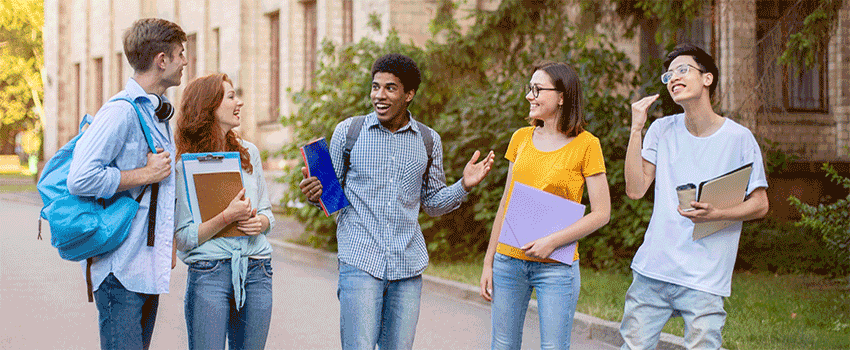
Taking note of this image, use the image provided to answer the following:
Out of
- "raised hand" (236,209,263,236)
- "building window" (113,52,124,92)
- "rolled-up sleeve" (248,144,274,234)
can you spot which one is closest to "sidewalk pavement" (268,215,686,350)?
"rolled-up sleeve" (248,144,274,234)

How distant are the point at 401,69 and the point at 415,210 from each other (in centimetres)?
66

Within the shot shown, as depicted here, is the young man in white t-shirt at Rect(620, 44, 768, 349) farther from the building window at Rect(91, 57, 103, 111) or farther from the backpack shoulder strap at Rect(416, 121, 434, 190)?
the building window at Rect(91, 57, 103, 111)

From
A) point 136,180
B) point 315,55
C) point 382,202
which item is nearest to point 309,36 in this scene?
point 315,55

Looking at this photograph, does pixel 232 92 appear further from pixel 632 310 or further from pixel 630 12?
pixel 630 12

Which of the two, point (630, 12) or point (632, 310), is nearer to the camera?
point (632, 310)

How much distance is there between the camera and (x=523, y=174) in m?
3.92

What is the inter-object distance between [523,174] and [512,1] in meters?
7.23

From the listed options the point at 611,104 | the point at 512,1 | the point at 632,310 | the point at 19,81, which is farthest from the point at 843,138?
the point at 19,81

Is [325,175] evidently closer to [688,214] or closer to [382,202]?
[382,202]

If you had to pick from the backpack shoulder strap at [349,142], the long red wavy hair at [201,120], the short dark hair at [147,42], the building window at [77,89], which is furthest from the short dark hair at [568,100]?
the building window at [77,89]

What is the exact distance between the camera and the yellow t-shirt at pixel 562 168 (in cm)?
385

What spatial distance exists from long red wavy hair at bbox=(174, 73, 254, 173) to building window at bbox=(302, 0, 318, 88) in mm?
18925

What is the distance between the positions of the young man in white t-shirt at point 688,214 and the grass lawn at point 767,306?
9.86 ft

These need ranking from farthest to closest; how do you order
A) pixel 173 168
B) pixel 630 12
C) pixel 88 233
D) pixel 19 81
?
pixel 19 81 < pixel 630 12 < pixel 173 168 < pixel 88 233
